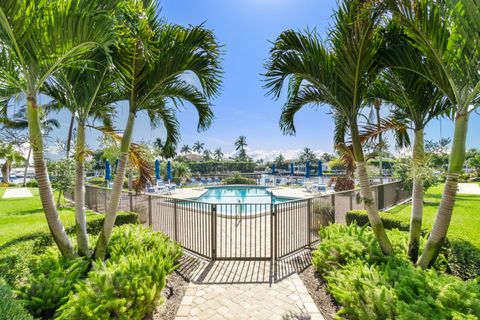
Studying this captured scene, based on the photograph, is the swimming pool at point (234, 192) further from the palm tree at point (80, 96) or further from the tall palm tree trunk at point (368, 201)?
Result: the tall palm tree trunk at point (368, 201)

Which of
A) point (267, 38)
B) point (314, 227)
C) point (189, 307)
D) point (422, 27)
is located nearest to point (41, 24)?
point (267, 38)

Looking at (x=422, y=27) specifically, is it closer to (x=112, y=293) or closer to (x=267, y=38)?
(x=267, y=38)

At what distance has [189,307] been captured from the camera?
3680 mm

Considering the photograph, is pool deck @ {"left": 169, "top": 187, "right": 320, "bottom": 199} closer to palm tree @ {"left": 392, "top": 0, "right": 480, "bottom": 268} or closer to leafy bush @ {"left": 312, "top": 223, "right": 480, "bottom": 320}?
leafy bush @ {"left": 312, "top": 223, "right": 480, "bottom": 320}

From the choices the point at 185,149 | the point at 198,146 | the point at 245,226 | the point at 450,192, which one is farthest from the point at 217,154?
the point at 450,192

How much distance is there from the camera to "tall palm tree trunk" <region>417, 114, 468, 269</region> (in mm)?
2990

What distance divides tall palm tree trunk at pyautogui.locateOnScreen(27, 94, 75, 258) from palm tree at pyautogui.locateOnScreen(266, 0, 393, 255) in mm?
3544

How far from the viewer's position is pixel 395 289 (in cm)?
276

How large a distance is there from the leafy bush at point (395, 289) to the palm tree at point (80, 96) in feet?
13.7

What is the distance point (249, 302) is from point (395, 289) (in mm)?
2123

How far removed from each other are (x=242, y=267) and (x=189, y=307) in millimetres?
1694

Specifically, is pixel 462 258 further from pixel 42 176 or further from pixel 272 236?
pixel 42 176

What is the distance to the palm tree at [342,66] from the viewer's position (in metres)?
3.38

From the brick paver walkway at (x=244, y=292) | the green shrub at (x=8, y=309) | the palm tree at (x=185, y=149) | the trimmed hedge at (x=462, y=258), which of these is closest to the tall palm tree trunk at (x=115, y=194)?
the brick paver walkway at (x=244, y=292)
